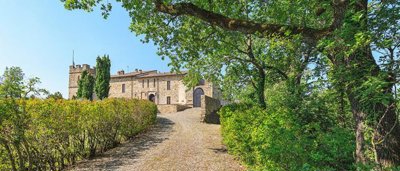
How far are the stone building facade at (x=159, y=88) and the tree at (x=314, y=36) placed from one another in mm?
29457

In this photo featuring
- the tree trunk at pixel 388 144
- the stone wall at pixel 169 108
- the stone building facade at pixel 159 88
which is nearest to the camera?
the tree trunk at pixel 388 144

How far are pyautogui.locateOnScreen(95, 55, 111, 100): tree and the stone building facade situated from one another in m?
10.4

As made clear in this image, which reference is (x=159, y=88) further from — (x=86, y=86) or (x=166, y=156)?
(x=166, y=156)

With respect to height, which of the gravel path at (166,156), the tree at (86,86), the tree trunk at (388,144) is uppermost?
the tree at (86,86)

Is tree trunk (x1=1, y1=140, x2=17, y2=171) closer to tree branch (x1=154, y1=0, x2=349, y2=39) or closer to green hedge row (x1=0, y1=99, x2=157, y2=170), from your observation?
green hedge row (x1=0, y1=99, x2=157, y2=170)

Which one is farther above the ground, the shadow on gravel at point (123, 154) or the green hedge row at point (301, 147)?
the green hedge row at point (301, 147)

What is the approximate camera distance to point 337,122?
20.2 ft

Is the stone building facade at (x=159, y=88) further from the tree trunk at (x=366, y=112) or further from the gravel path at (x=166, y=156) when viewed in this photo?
the tree trunk at (x=366, y=112)

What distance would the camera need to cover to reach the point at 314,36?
548 cm

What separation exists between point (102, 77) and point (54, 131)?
100 feet

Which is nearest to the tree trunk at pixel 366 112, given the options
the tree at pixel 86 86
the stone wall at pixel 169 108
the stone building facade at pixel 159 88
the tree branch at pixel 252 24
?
the tree branch at pixel 252 24

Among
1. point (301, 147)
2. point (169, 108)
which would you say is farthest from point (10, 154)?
point (169, 108)

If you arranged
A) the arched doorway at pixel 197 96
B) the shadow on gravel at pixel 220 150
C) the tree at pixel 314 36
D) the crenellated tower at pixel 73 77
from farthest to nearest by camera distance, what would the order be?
the crenellated tower at pixel 73 77, the arched doorway at pixel 197 96, the shadow on gravel at pixel 220 150, the tree at pixel 314 36

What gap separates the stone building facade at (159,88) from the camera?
45.2 m
